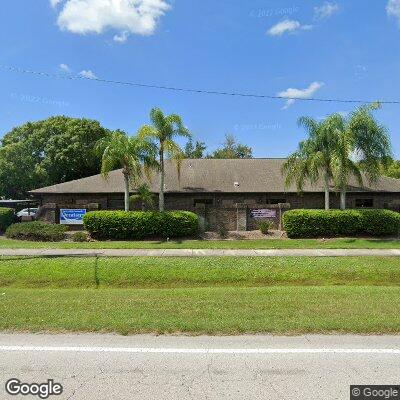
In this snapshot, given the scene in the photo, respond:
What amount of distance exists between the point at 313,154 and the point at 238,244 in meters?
7.08

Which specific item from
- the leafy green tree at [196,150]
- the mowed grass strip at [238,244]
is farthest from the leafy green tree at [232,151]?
the mowed grass strip at [238,244]

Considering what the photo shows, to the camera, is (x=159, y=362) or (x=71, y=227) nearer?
(x=159, y=362)

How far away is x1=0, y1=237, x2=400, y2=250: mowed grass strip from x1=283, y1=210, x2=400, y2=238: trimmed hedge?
Result: 0.95m

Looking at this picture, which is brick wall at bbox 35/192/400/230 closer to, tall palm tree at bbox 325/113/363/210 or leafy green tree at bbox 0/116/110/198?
tall palm tree at bbox 325/113/363/210

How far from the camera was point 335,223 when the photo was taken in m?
21.6

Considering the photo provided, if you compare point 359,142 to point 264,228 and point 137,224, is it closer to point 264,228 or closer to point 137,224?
point 264,228

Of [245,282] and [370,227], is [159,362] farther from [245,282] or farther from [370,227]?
[370,227]

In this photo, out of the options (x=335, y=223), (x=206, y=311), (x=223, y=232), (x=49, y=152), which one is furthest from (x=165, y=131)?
(x=49, y=152)

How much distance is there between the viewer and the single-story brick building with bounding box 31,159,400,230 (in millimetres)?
24109

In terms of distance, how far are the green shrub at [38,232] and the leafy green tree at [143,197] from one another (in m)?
4.41

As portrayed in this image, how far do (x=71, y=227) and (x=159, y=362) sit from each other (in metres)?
20.6

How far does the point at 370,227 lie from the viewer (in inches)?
852

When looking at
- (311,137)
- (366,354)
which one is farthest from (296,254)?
(366,354)

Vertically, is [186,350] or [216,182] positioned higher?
[216,182]
